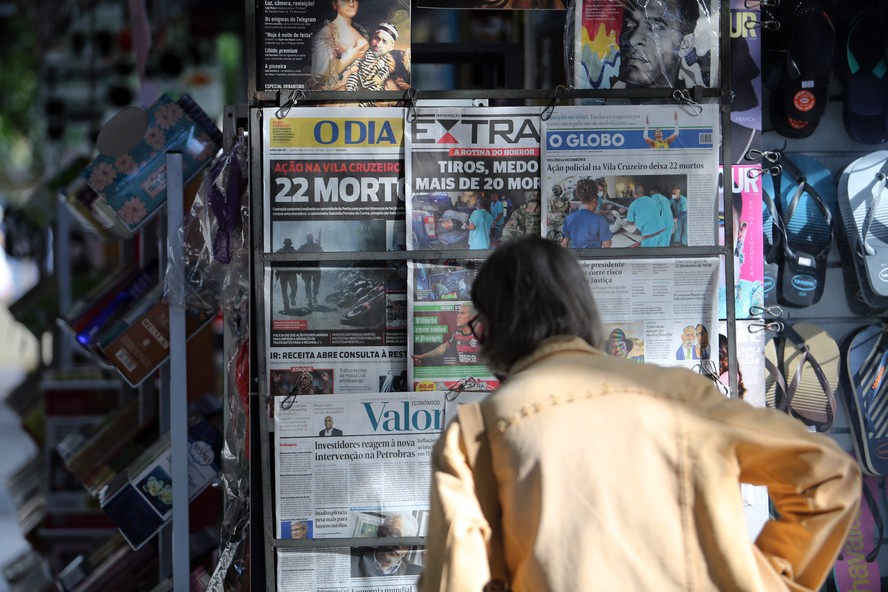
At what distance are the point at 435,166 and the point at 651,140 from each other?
0.61 m

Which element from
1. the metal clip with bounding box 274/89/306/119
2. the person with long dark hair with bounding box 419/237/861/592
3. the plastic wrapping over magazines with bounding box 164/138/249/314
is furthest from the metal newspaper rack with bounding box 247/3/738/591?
the person with long dark hair with bounding box 419/237/861/592

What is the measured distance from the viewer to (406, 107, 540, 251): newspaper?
111 inches

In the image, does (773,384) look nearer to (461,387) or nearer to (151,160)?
(461,387)

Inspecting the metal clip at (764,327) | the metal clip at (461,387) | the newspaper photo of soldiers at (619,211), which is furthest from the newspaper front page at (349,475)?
the metal clip at (764,327)

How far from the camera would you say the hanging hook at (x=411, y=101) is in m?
2.78

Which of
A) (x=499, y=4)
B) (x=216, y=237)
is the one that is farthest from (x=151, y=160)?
(x=499, y=4)

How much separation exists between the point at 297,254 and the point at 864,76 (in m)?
2.01

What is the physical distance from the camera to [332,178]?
Answer: 282 cm

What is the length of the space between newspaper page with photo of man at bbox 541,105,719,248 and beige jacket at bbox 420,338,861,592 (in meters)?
1.16

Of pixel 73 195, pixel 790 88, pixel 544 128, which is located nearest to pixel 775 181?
pixel 790 88

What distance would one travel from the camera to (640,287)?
9.39 feet

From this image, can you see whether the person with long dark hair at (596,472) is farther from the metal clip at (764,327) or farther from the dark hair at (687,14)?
the metal clip at (764,327)

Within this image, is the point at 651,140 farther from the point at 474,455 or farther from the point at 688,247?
Result: the point at 474,455

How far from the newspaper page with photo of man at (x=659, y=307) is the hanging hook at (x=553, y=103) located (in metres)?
0.42
